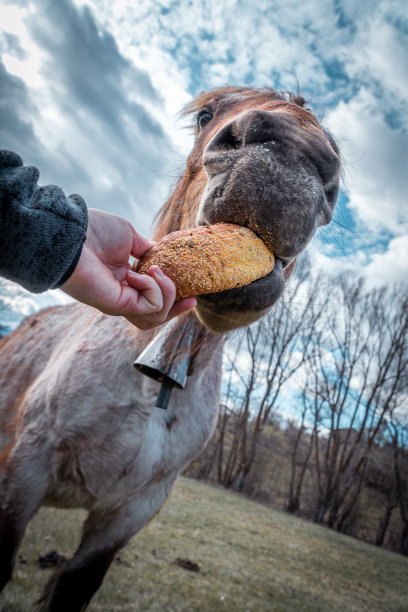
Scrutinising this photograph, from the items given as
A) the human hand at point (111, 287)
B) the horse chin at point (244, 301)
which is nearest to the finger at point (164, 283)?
the human hand at point (111, 287)

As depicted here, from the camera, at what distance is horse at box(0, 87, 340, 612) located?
1.29m

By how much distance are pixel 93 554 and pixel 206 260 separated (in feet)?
8.41

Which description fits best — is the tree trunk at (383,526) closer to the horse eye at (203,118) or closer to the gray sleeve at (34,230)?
the horse eye at (203,118)

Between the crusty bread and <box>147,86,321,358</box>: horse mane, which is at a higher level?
<box>147,86,321,358</box>: horse mane

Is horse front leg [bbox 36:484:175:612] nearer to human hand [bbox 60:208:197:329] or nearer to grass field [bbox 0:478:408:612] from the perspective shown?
grass field [bbox 0:478:408:612]

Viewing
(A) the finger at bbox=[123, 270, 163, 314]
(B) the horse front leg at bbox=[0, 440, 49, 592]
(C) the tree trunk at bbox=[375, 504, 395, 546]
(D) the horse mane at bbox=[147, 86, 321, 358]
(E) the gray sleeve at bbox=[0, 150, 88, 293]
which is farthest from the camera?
(C) the tree trunk at bbox=[375, 504, 395, 546]

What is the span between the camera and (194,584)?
4.22 meters

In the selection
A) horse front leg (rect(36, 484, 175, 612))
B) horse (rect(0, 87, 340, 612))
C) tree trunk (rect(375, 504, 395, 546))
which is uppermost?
horse (rect(0, 87, 340, 612))

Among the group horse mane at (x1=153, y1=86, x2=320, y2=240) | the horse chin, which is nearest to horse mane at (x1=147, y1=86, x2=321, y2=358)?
horse mane at (x1=153, y1=86, x2=320, y2=240)

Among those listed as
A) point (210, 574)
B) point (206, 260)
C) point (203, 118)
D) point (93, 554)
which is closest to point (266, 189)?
point (206, 260)

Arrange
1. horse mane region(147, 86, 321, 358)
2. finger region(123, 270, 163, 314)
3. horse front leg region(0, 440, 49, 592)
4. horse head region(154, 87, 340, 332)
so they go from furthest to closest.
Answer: horse mane region(147, 86, 321, 358) → horse front leg region(0, 440, 49, 592) → horse head region(154, 87, 340, 332) → finger region(123, 270, 163, 314)

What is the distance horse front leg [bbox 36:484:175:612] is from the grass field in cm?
63

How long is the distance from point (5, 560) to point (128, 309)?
2094mm

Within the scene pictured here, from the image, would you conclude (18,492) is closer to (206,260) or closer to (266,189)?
(206,260)
